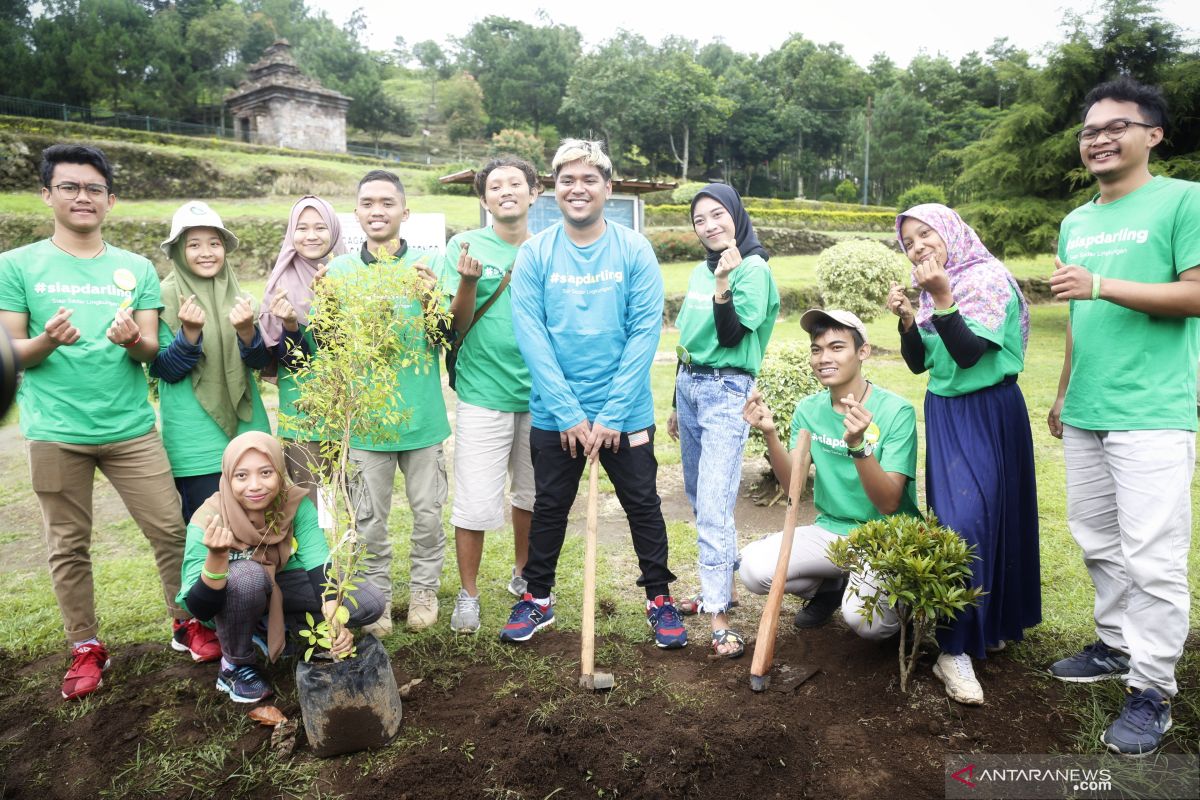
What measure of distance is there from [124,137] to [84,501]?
1254 inches

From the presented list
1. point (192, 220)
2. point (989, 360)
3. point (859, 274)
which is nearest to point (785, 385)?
point (989, 360)

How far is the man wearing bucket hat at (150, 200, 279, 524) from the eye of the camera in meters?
3.82

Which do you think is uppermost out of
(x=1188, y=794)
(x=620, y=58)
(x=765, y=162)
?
(x=620, y=58)

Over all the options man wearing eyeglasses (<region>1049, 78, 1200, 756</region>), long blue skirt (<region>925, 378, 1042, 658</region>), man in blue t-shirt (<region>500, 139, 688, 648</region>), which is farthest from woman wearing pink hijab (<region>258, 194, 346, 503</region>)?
man wearing eyeglasses (<region>1049, 78, 1200, 756</region>)

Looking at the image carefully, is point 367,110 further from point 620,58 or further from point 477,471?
point 477,471

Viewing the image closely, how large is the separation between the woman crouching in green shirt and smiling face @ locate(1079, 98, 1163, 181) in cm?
142

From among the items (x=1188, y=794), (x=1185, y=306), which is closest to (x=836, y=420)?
(x=1185, y=306)

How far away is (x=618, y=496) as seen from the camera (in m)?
3.87

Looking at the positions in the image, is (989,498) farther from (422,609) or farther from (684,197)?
(684,197)

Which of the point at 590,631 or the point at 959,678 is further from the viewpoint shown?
the point at 590,631

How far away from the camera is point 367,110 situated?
53.3 meters

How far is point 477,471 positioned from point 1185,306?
3158mm

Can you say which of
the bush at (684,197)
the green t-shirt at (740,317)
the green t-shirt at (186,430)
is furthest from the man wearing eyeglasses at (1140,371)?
the bush at (684,197)

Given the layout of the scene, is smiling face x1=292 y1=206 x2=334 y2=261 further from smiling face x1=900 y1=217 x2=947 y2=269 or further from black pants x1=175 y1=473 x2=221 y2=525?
smiling face x1=900 y1=217 x2=947 y2=269
